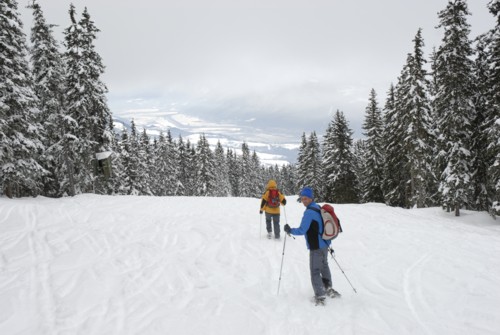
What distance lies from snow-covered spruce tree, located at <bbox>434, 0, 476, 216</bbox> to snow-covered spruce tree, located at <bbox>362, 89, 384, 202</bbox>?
49.3 feet

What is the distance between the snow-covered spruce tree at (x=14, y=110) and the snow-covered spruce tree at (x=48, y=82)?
288 centimetres

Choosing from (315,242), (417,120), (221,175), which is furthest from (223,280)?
(221,175)

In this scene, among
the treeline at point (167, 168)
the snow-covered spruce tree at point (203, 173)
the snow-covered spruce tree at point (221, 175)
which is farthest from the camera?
the snow-covered spruce tree at point (221, 175)

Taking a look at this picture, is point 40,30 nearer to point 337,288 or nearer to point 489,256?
point 337,288

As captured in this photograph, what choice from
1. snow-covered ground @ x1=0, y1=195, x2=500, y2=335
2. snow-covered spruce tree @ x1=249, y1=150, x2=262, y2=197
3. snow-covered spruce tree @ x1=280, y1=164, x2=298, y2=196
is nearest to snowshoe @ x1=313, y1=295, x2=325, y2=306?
snow-covered ground @ x1=0, y1=195, x2=500, y2=335

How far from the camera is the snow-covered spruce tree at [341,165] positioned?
3959cm

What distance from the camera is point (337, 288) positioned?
7227mm

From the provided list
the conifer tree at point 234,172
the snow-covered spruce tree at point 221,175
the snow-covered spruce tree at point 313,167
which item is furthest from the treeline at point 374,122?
the conifer tree at point 234,172

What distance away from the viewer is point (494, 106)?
17750 mm

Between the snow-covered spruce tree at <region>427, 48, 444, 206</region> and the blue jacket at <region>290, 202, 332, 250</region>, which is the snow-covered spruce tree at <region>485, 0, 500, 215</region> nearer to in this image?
the snow-covered spruce tree at <region>427, 48, 444, 206</region>

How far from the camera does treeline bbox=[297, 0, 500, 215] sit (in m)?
19.3

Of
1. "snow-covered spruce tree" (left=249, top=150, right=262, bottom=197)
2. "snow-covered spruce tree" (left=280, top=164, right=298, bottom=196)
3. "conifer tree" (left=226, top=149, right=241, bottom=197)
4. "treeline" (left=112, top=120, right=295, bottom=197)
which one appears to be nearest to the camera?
"treeline" (left=112, top=120, right=295, bottom=197)

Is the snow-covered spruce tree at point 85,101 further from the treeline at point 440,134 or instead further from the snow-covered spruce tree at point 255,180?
the snow-covered spruce tree at point 255,180

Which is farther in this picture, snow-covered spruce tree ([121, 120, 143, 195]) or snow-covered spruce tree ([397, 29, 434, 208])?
snow-covered spruce tree ([121, 120, 143, 195])
